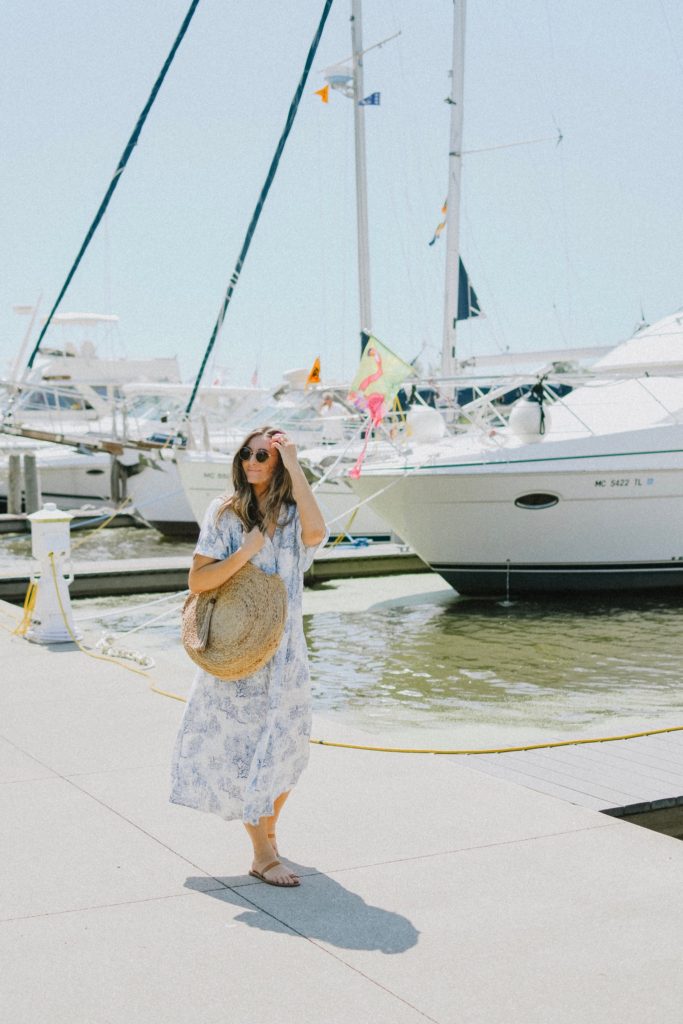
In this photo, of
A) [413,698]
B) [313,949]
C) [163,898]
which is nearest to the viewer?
[313,949]

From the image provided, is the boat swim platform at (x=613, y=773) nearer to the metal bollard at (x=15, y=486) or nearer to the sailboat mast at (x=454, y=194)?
the sailboat mast at (x=454, y=194)

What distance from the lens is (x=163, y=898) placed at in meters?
3.98

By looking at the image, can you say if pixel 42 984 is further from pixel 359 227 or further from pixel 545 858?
pixel 359 227

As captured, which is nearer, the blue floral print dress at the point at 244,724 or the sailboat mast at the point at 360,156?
the blue floral print dress at the point at 244,724

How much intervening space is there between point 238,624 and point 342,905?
3.27 feet

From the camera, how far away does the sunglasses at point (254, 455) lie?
167 inches

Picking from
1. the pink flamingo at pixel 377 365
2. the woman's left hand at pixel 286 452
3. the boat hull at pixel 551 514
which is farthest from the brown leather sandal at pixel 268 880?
the boat hull at pixel 551 514

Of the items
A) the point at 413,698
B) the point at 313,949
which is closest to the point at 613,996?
the point at 313,949

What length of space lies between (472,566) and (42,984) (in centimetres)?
1259

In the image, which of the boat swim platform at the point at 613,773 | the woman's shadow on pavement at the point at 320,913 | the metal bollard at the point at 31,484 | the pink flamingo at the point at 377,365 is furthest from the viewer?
the metal bollard at the point at 31,484

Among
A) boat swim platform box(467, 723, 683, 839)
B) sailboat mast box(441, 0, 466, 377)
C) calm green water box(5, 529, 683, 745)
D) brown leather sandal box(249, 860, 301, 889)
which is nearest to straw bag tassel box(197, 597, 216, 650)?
brown leather sandal box(249, 860, 301, 889)

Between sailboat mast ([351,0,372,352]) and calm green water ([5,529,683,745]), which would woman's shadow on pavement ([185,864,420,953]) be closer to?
calm green water ([5,529,683,745])

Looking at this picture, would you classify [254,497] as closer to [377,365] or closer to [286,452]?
[286,452]

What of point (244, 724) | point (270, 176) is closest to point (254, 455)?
point (244, 724)
